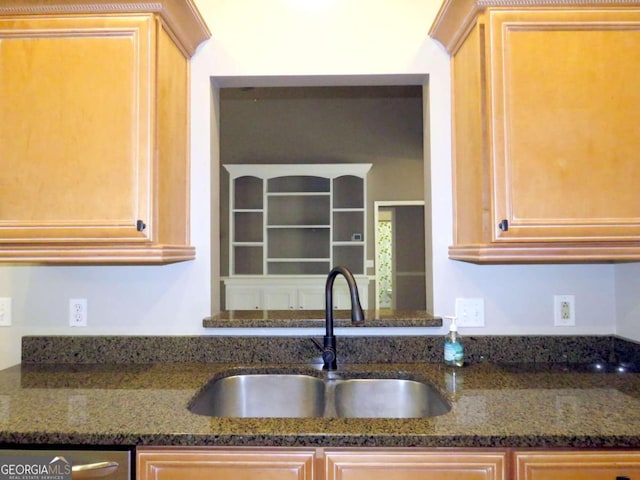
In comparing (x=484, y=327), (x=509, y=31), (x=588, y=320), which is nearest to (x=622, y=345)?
(x=588, y=320)

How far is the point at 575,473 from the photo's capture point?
1.00 metres

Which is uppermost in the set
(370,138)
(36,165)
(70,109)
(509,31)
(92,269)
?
(370,138)

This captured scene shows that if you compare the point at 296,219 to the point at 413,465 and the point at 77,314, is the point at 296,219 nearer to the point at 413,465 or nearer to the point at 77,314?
the point at 77,314

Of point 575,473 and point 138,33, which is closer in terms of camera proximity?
point 575,473

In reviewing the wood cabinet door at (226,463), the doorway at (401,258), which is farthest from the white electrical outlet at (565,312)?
the doorway at (401,258)

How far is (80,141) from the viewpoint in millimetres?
1349

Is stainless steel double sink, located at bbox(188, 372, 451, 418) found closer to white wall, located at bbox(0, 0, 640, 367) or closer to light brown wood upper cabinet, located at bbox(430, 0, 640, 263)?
white wall, located at bbox(0, 0, 640, 367)

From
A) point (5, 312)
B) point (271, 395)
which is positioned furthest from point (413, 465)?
point (5, 312)

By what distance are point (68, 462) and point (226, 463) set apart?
0.37 metres

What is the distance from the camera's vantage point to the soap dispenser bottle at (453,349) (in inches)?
60.2

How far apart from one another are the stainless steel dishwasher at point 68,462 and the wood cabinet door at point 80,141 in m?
0.60

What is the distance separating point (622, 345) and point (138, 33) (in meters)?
2.00

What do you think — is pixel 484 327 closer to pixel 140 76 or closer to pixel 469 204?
pixel 469 204

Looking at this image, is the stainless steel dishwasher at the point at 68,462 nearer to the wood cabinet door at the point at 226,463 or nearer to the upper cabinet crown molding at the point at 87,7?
the wood cabinet door at the point at 226,463
